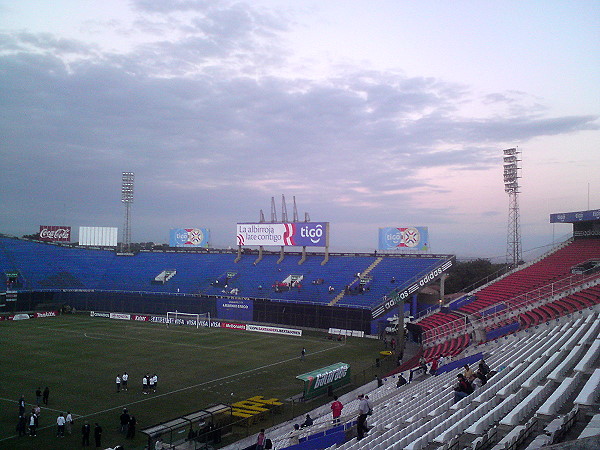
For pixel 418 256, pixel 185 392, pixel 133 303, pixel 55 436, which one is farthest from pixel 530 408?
pixel 133 303

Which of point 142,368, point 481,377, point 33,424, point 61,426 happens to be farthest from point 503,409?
point 142,368

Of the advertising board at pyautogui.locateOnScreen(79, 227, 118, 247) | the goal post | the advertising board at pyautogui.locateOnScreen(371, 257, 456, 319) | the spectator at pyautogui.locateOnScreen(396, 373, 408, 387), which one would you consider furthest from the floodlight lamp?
the spectator at pyautogui.locateOnScreen(396, 373, 408, 387)

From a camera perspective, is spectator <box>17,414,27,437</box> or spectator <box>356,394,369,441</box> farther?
spectator <box>17,414,27,437</box>

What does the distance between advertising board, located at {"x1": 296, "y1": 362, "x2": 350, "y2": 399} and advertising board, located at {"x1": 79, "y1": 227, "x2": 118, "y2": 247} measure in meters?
67.1

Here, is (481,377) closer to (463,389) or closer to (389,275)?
(463,389)

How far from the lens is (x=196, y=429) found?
23.1 m

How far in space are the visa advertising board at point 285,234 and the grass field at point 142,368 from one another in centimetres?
1664

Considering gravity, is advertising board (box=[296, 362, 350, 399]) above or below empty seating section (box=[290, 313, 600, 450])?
below

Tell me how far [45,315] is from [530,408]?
6279cm

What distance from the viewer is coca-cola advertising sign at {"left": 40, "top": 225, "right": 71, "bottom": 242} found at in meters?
83.1

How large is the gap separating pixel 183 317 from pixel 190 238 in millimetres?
22093

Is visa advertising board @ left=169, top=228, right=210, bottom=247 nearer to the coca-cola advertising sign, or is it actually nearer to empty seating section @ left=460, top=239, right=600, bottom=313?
the coca-cola advertising sign

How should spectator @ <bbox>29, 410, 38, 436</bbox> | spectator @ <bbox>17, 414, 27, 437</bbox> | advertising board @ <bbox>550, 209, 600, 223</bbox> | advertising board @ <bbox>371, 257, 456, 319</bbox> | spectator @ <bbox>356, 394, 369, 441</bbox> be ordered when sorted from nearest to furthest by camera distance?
spectator @ <bbox>356, 394, 369, 441</bbox> → spectator @ <bbox>17, 414, 27, 437</bbox> → spectator @ <bbox>29, 410, 38, 436</bbox> → advertising board @ <bbox>550, 209, 600, 223</bbox> → advertising board @ <bbox>371, 257, 456, 319</bbox>

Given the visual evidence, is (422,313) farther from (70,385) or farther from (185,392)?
(70,385)
